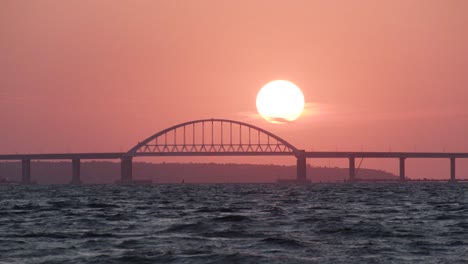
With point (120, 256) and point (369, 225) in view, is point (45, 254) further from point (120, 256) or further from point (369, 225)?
point (369, 225)

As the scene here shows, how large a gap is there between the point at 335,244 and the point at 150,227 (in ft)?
36.1

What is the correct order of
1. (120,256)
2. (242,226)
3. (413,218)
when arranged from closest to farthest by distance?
(120,256) < (242,226) < (413,218)

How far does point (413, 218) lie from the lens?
4972 centimetres

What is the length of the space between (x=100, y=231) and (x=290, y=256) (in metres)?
11.7

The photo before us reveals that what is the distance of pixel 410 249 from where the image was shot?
106 feet

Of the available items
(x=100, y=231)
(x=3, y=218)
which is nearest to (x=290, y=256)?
(x=100, y=231)

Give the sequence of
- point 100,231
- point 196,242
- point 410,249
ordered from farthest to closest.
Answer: point 100,231, point 196,242, point 410,249

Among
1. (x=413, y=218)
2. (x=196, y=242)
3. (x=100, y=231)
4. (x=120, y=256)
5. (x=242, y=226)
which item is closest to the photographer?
(x=120, y=256)

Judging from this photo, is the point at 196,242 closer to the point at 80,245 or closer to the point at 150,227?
the point at 80,245

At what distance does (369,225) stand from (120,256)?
15.8 metres

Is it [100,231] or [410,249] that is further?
[100,231]

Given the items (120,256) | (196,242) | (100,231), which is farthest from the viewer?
(100,231)

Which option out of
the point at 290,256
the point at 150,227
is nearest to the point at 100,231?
the point at 150,227

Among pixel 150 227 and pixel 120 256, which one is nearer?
pixel 120 256
